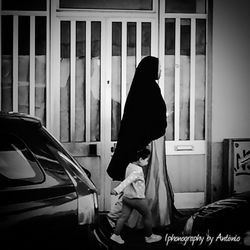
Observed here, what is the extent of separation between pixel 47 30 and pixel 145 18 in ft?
4.81

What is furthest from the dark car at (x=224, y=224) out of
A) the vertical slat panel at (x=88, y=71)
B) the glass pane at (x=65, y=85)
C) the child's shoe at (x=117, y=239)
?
the glass pane at (x=65, y=85)

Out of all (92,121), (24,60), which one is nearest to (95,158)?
(92,121)

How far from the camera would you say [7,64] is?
6801 mm

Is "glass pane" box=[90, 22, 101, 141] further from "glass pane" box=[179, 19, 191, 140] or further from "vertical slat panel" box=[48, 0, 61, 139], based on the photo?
"glass pane" box=[179, 19, 191, 140]

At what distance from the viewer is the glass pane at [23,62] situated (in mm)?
6781

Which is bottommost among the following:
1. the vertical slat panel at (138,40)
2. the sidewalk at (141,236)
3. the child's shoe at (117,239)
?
the sidewalk at (141,236)

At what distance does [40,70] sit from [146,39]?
165 cm

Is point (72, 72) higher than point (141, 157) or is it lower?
higher

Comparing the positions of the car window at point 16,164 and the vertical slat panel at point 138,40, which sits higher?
the vertical slat panel at point 138,40

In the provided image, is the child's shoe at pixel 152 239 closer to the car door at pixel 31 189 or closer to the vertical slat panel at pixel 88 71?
the vertical slat panel at pixel 88 71

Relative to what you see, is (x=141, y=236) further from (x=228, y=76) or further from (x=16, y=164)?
(x=16, y=164)

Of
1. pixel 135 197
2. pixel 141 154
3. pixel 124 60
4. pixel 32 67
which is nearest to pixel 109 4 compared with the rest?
pixel 124 60

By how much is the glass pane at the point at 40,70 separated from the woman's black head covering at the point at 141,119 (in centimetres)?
162

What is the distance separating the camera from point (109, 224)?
5.97 m
